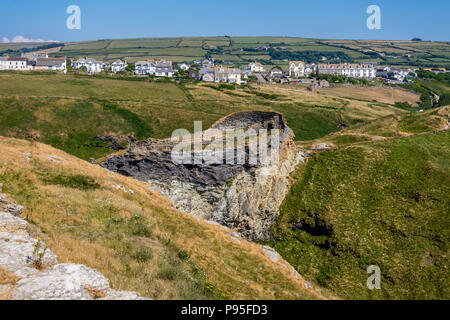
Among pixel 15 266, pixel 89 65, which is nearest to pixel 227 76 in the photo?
pixel 89 65

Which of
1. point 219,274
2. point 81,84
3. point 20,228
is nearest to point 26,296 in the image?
point 20,228

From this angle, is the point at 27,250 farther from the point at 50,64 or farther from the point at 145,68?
the point at 50,64

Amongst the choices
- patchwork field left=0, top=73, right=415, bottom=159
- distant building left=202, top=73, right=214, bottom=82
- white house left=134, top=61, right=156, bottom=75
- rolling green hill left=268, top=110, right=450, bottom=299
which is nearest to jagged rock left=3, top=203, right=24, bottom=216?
rolling green hill left=268, top=110, right=450, bottom=299

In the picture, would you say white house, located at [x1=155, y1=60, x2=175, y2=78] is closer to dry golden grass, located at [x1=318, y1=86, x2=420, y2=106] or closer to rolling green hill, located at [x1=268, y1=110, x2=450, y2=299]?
dry golden grass, located at [x1=318, y1=86, x2=420, y2=106]

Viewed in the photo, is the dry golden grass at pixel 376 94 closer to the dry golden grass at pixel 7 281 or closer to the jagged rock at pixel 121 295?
the jagged rock at pixel 121 295

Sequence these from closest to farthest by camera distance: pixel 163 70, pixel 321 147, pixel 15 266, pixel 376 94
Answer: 1. pixel 15 266
2. pixel 321 147
3. pixel 376 94
4. pixel 163 70

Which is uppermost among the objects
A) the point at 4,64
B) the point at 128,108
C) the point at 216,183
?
the point at 4,64
